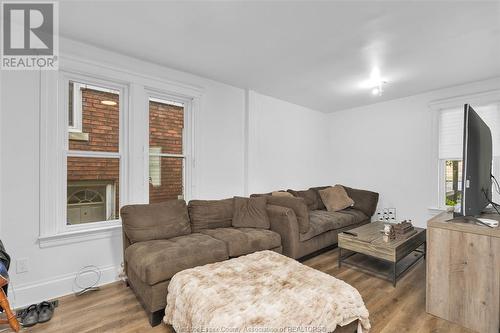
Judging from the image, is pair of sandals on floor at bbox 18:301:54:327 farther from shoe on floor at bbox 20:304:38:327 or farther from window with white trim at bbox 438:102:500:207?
window with white trim at bbox 438:102:500:207

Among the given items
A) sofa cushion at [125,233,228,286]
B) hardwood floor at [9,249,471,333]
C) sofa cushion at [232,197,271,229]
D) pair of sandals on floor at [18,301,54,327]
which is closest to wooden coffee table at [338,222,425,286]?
hardwood floor at [9,249,471,333]

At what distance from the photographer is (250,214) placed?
3158 millimetres

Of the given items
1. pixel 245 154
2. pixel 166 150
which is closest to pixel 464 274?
pixel 245 154

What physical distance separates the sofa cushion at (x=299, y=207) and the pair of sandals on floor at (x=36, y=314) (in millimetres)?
2630

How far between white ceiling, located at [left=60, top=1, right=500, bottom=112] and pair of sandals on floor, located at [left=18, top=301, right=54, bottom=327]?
2.51 metres

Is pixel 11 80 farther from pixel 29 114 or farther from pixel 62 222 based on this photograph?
pixel 62 222

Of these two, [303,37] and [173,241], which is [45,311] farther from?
[303,37]

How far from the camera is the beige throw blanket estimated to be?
1299mm

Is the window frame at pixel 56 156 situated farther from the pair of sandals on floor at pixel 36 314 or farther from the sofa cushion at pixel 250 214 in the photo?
the sofa cushion at pixel 250 214

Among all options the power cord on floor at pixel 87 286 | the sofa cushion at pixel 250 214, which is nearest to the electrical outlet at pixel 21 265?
the power cord on floor at pixel 87 286

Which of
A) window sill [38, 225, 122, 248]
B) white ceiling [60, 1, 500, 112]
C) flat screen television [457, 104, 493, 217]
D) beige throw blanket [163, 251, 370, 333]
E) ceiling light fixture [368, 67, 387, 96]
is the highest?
white ceiling [60, 1, 500, 112]

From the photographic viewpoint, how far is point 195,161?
333cm

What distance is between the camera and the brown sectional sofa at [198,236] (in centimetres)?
200

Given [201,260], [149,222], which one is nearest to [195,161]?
[149,222]
